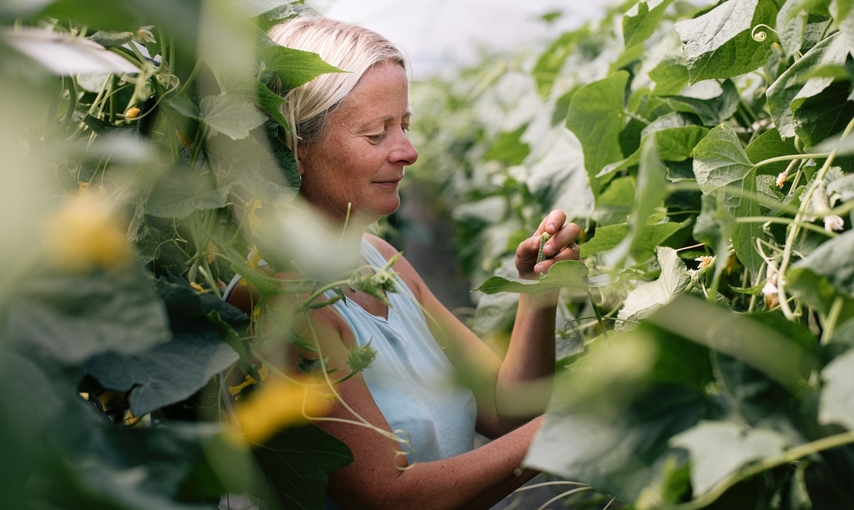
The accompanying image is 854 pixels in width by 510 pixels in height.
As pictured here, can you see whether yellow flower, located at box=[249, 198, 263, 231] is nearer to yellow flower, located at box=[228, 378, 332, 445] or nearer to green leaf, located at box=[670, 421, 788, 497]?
yellow flower, located at box=[228, 378, 332, 445]

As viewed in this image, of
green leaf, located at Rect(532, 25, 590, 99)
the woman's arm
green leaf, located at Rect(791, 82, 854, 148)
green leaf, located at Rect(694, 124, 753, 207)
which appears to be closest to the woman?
the woman's arm

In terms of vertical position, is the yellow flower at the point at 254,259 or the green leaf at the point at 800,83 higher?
the green leaf at the point at 800,83

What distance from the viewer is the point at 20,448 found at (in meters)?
0.40

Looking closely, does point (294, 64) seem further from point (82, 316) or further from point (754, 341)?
point (754, 341)

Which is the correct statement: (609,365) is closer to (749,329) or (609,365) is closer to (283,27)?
(749,329)

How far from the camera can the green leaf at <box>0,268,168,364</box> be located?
443mm

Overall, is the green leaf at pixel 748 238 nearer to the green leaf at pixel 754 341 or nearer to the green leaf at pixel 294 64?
the green leaf at pixel 754 341

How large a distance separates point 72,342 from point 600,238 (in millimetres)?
700

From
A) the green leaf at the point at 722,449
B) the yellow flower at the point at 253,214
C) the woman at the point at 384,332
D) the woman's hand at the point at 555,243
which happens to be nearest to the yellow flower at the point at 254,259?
the yellow flower at the point at 253,214

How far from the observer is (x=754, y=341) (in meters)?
0.49

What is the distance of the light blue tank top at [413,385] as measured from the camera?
96cm

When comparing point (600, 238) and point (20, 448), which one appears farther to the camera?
point (600, 238)

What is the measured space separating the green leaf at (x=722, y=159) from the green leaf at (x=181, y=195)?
540 mm

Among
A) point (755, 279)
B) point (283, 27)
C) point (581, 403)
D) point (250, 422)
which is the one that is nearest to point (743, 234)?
point (755, 279)
